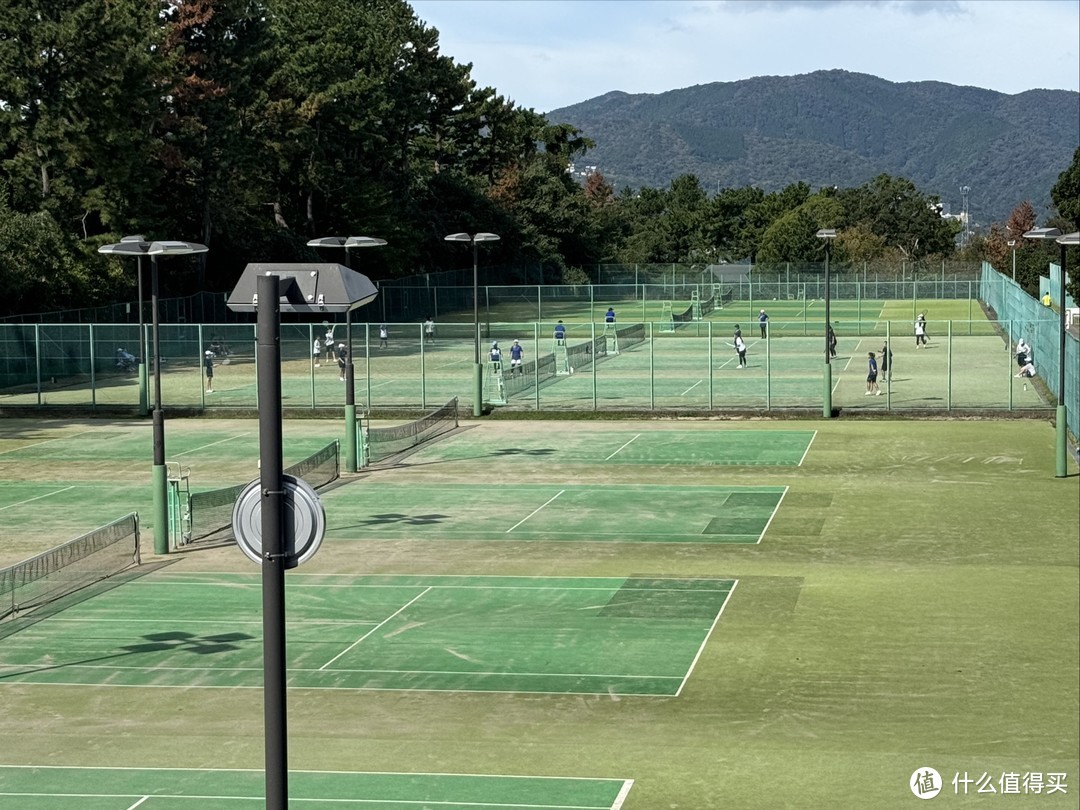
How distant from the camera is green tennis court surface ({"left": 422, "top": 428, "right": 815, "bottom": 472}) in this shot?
139ft

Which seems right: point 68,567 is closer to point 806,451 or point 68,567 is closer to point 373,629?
point 373,629

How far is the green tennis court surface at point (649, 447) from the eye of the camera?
4241cm

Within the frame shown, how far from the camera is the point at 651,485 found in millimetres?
38062

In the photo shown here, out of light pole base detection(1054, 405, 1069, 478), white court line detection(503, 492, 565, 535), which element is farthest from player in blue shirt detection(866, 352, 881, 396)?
white court line detection(503, 492, 565, 535)

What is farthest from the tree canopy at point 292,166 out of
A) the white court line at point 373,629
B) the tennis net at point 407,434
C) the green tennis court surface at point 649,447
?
the white court line at point 373,629

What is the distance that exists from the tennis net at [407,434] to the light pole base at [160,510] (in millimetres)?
11220

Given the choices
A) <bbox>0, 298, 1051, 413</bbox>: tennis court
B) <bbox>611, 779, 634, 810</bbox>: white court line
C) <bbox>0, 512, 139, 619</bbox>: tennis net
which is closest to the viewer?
<bbox>611, 779, 634, 810</bbox>: white court line

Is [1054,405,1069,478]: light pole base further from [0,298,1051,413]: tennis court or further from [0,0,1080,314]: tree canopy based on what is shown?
[0,0,1080,314]: tree canopy

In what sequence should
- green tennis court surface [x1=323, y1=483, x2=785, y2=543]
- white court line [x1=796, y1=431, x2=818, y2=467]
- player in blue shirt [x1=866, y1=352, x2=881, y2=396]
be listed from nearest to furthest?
1. green tennis court surface [x1=323, y1=483, x2=785, y2=543]
2. white court line [x1=796, y1=431, x2=818, y2=467]
3. player in blue shirt [x1=866, y1=352, x2=881, y2=396]

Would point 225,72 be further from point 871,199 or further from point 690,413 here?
point 871,199

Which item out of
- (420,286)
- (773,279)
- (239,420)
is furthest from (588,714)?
(773,279)

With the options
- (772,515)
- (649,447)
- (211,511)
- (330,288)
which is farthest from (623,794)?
(649,447)

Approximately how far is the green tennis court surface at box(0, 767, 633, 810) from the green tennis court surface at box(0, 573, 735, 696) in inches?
139

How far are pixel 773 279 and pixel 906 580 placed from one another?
325 ft
